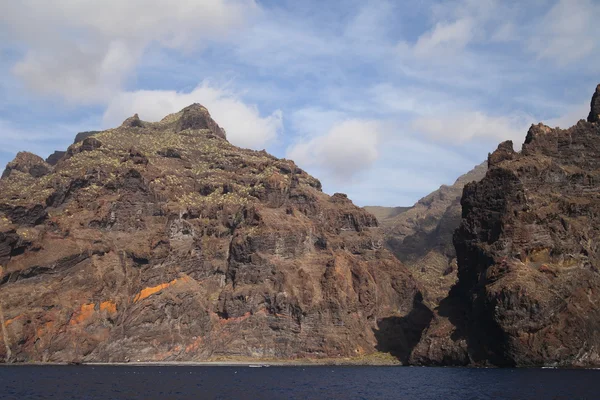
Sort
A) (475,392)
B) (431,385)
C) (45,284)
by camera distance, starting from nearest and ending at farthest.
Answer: (475,392)
(431,385)
(45,284)

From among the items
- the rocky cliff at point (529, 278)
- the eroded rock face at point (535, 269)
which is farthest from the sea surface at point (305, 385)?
the rocky cliff at point (529, 278)

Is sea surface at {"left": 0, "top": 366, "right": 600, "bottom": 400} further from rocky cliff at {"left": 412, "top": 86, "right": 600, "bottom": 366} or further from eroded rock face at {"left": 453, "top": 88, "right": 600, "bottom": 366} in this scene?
rocky cliff at {"left": 412, "top": 86, "right": 600, "bottom": 366}

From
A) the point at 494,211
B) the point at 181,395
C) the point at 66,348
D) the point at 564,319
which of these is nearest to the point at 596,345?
the point at 564,319

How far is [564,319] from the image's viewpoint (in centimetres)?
16325

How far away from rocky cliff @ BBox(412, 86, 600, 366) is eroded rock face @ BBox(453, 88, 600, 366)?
0.25 meters

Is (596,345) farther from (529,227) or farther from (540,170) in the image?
(540,170)

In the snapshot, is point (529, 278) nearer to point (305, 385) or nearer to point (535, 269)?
point (535, 269)

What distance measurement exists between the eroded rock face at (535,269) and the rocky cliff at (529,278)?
250 mm

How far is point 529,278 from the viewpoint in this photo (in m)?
169

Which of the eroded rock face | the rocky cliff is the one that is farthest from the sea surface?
the rocky cliff

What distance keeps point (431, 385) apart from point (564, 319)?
54.8 metres

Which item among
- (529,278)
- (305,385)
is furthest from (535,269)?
(305,385)

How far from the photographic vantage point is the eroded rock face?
163 meters

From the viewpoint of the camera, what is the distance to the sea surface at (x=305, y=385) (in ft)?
338
